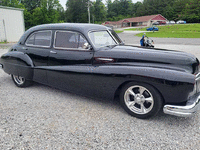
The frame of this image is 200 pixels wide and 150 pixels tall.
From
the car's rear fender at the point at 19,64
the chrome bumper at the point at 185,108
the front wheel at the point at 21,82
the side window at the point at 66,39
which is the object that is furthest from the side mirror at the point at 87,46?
the front wheel at the point at 21,82

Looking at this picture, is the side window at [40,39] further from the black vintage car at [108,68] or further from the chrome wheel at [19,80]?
the chrome wheel at [19,80]

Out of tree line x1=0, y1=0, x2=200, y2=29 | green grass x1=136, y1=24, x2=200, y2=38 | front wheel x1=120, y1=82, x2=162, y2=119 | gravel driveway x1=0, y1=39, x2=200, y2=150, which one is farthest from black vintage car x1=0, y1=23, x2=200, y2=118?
tree line x1=0, y1=0, x2=200, y2=29

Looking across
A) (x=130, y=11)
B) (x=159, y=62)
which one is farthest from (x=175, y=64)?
(x=130, y=11)

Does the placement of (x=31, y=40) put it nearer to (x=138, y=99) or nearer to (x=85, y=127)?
(x=85, y=127)

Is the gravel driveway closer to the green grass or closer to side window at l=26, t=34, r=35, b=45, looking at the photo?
side window at l=26, t=34, r=35, b=45

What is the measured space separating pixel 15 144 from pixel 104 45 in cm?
257

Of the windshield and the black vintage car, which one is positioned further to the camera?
the windshield

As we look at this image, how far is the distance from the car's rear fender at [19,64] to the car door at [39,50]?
5.0 inches

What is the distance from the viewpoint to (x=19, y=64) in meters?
4.73

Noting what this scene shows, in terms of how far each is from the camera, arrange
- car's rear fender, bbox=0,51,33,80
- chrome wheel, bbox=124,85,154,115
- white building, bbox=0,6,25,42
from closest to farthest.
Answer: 1. chrome wheel, bbox=124,85,154,115
2. car's rear fender, bbox=0,51,33,80
3. white building, bbox=0,6,25,42

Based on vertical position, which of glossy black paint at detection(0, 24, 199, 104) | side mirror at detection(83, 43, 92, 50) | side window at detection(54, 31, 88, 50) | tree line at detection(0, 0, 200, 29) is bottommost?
glossy black paint at detection(0, 24, 199, 104)

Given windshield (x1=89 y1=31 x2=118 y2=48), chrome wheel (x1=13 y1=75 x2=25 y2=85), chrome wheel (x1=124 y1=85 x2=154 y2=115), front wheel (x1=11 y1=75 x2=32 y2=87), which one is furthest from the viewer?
chrome wheel (x1=13 y1=75 x2=25 y2=85)

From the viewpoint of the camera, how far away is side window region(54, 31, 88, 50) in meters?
3.91

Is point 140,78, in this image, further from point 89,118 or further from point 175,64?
point 89,118
